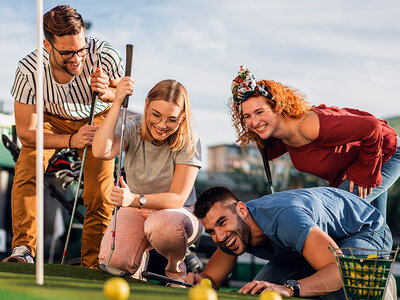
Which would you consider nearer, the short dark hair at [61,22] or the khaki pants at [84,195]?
the short dark hair at [61,22]

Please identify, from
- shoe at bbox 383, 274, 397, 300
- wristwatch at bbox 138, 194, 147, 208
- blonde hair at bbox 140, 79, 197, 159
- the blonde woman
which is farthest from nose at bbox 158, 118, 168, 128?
shoe at bbox 383, 274, 397, 300

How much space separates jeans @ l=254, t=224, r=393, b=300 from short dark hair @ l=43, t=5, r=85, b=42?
1903 millimetres

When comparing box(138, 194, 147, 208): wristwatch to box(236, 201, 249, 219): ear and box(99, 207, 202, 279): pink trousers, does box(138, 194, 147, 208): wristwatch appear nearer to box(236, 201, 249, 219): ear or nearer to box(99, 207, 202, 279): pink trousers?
box(99, 207, 202, 279): pink trousers

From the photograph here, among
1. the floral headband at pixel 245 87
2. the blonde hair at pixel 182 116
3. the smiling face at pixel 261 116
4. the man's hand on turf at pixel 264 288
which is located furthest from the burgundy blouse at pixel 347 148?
the man's hand on turf at pixel 264 288

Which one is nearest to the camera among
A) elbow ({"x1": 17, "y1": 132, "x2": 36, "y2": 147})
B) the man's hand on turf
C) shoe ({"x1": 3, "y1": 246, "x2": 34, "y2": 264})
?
the man's hand on turf

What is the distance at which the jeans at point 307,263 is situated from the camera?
9.38 feet

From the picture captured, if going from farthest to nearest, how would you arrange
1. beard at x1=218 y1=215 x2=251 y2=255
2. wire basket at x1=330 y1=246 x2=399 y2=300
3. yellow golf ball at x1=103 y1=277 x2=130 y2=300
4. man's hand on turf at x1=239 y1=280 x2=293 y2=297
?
beard at x1=218 y1=215 x2=251 y2=255
man's hand on turf at x1=239 y1=280 x2=293 y2=297
wire basket at x1=330 y1=246 x2=399 y2=300
yellow golf ball at x1=103 y1=277 x2=130 y2=300

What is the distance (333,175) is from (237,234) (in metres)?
1.08

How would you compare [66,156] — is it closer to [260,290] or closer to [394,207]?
[260,290]

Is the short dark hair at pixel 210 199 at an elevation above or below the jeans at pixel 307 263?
above

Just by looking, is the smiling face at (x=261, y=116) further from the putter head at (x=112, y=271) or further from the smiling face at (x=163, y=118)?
the putter head at (x=112, y=271)

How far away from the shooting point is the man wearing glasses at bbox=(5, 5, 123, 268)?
11.2ft

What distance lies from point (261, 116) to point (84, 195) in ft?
4.53

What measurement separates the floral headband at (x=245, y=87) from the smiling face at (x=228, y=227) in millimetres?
860
